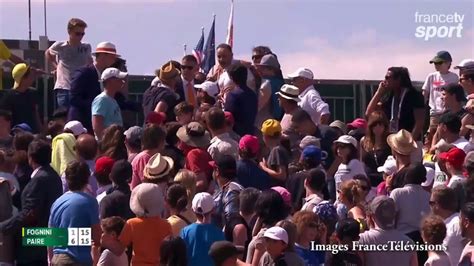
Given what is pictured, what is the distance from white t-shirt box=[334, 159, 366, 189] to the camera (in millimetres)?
13930

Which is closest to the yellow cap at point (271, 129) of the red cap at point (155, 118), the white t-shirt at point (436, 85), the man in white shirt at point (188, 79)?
the red cap at point (155, 118)

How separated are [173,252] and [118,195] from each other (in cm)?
170

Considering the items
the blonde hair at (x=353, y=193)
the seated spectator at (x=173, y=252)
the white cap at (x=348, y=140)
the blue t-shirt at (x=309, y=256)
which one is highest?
the white cap at (x=348, y=140)

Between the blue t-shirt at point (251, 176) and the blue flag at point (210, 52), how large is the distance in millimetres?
8139

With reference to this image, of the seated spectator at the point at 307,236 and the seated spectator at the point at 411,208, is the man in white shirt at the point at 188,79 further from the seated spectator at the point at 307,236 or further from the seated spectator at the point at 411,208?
the seated spectator at the point at 307,236

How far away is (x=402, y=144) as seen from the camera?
44.3ft

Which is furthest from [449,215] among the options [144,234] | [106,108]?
[106,108]

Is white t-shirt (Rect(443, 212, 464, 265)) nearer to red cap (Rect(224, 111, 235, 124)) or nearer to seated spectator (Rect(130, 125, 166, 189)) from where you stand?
seated spectator (Rect(130, 125, 166, 189))

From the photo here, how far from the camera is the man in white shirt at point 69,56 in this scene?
57.0 feet

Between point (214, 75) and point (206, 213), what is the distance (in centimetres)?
621

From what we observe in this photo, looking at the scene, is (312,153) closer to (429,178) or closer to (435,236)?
(429,178)

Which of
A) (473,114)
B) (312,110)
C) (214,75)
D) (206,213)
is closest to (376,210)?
(206,213)

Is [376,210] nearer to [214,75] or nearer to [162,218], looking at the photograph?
[162,218]

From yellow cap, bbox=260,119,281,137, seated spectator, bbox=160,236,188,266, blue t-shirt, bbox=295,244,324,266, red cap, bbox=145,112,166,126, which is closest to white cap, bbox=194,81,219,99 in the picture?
red cap, bbox=145,112,166,126
